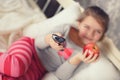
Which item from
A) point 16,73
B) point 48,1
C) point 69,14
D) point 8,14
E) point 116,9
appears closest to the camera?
point 16,73

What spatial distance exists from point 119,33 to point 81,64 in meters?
0.22

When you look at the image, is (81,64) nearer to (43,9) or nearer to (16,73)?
(16,73)

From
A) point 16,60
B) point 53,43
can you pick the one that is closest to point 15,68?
point 16,60

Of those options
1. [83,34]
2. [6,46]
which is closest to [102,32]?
[83,34]

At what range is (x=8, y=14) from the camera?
1.53 metres

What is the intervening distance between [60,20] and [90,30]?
262mm

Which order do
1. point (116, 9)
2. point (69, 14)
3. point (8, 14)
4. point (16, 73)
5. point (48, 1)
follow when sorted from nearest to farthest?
point (16, 73) < point (116, 9) < point (69, 14) < point (8, 14) < point (48, 1)

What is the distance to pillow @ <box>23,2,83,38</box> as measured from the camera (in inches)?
50.9

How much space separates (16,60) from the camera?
1121 mm

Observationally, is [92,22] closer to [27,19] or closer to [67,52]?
[67,52]

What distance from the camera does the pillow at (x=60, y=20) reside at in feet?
4.24

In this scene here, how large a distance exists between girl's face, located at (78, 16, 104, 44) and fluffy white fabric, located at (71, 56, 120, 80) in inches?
3.6

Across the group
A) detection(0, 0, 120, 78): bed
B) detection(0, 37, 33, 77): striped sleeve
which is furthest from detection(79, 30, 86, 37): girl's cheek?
detection(0, 37, 33, 77): striped sleeve

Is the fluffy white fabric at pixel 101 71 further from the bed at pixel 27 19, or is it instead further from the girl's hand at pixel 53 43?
the girl's hand at pixel 53 43
